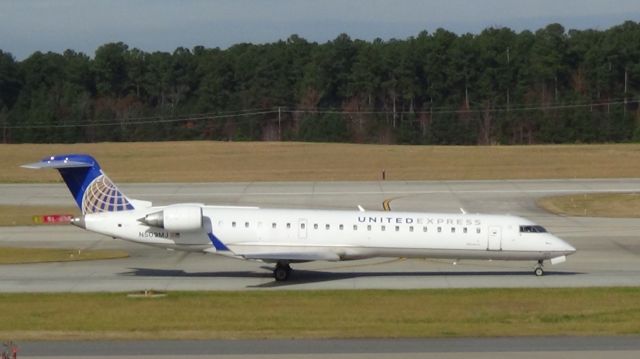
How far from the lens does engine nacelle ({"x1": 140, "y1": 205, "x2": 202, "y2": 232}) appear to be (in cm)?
3384

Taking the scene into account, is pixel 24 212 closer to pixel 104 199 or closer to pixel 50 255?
pixel 50 255

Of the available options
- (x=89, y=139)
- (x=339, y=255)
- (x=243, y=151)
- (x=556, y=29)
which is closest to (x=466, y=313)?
(x=339, y=255)

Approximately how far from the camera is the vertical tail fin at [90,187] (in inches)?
1385

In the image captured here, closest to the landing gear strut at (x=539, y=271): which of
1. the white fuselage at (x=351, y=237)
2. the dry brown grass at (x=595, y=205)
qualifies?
the white fuselage at (x=351, y=237)

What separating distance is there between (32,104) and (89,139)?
1098cm

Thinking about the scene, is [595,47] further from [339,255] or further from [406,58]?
[339,255]

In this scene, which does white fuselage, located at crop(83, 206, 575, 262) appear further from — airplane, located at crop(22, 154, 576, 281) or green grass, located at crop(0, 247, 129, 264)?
green grass, located at crop(0, 247, 129, 264)

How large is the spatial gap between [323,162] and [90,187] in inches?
1884

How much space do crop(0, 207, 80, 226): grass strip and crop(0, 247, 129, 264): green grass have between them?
354 inches

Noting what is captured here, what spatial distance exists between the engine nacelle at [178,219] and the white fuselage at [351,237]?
0.27m

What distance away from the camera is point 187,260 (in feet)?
127

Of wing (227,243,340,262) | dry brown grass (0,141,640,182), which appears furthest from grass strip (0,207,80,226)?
wing (227,243,340,262)

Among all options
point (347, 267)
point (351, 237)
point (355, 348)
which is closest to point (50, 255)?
point (347, 267)

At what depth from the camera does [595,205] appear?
54469mm
